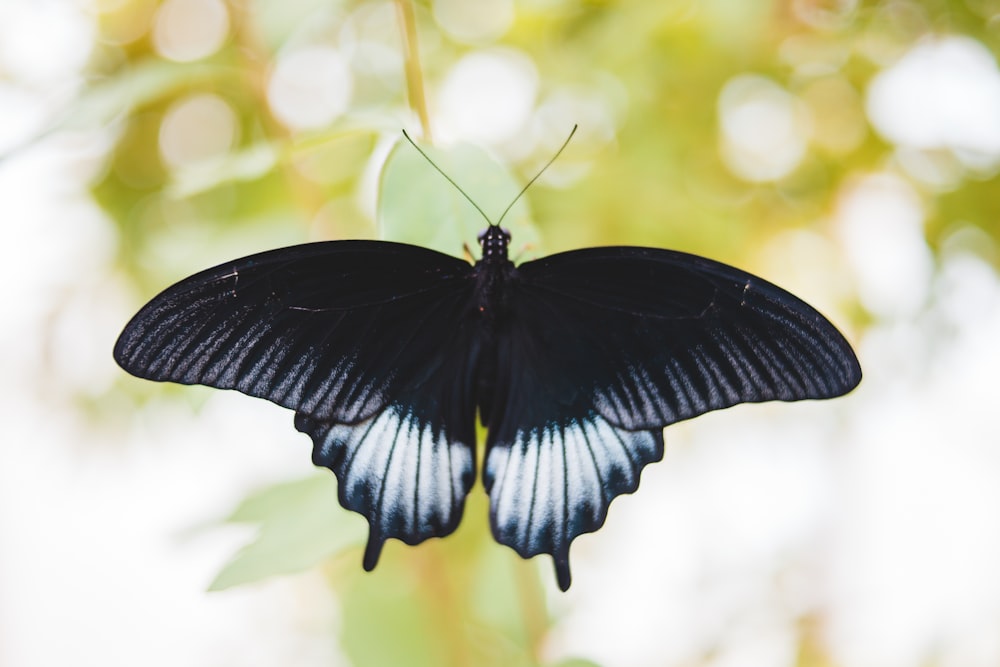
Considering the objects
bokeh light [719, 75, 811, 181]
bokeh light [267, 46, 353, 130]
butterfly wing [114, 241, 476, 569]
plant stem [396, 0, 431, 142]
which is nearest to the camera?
butterfly wing [114, 241, 476, 569]

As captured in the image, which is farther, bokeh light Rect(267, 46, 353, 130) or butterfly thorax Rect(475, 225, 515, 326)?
bokeh light Rect(267, 46, 353, 130)

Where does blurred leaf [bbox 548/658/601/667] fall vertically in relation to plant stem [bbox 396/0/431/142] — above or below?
below

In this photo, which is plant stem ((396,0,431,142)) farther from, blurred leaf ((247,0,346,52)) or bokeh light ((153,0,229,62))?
bokeh light ((153,0,229,62))

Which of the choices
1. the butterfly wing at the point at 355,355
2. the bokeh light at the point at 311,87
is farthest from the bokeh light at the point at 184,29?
the butterfly wing at the point at 355,355

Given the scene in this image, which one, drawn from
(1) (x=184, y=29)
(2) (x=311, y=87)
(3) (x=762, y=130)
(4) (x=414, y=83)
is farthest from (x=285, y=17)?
(3) (x=762, y=130)

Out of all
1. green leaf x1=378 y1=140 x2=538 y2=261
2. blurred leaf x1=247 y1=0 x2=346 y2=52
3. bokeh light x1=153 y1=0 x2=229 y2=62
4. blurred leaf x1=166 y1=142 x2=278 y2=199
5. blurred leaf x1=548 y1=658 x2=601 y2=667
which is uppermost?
bokeh light x1=153 y1=0 x2=229 y2=62

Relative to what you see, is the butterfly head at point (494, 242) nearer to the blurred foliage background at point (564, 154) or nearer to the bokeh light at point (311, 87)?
the blurred foliage background at point (564, 154)

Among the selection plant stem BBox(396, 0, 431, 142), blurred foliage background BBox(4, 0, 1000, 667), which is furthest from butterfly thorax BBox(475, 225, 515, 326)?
blurred foliage background BBox(4, 0, 1000, 667)

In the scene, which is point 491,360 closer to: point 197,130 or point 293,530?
point 293,530
